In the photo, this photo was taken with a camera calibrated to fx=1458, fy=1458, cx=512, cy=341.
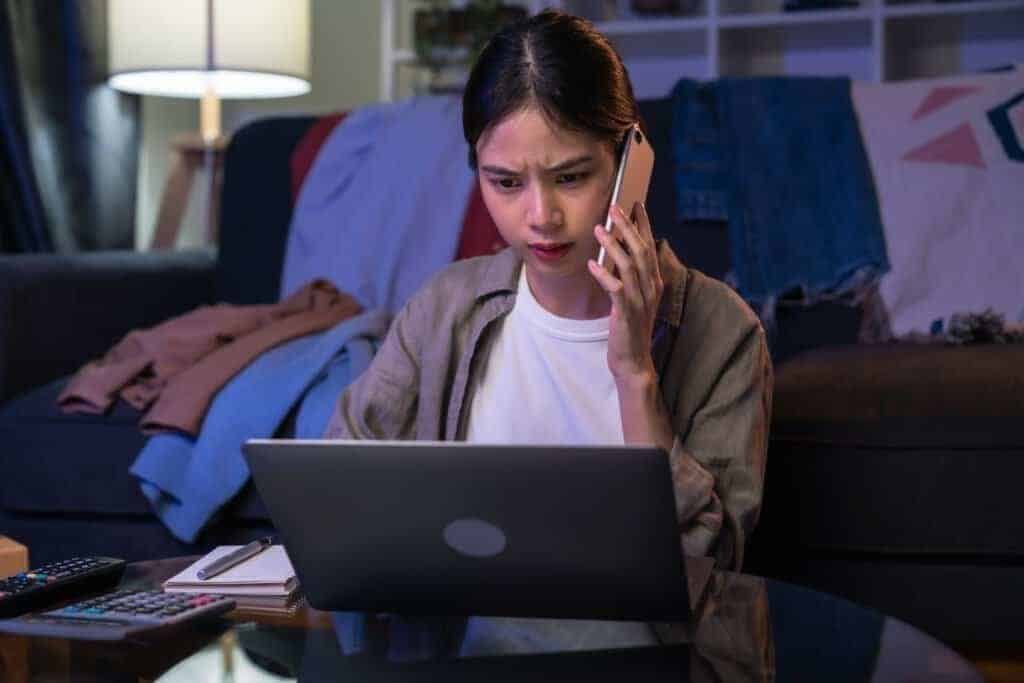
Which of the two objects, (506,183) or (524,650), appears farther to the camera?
(506,183)

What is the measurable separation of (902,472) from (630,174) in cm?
70

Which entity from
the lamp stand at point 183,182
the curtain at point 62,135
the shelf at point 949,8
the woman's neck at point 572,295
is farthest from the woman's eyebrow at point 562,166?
the shelf at point 949,8

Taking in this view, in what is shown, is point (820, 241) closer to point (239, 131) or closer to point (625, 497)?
point (239, 131)

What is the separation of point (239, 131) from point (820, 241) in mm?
1140

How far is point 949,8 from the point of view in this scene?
3564 millimetres

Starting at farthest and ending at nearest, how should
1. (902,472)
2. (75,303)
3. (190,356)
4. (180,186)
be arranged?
(180,186) < (75,303) < (190,356) < (902,472)

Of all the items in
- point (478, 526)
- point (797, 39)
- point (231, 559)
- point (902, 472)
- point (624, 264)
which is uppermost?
point (797, 39)

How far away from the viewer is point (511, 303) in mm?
1325

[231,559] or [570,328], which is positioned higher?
[570,328]

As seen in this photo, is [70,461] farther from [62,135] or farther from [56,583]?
[62,135]

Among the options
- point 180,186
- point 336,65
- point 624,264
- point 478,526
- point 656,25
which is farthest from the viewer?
point 336,65

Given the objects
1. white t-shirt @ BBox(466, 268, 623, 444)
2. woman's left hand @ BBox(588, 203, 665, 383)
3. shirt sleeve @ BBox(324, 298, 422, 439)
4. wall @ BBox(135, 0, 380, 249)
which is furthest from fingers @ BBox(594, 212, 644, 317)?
wall @ BBox(135, 0, 380, 249)

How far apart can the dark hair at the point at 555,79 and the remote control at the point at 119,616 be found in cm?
45

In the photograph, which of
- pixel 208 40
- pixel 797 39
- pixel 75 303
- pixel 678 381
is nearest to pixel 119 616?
pixel 678 381
